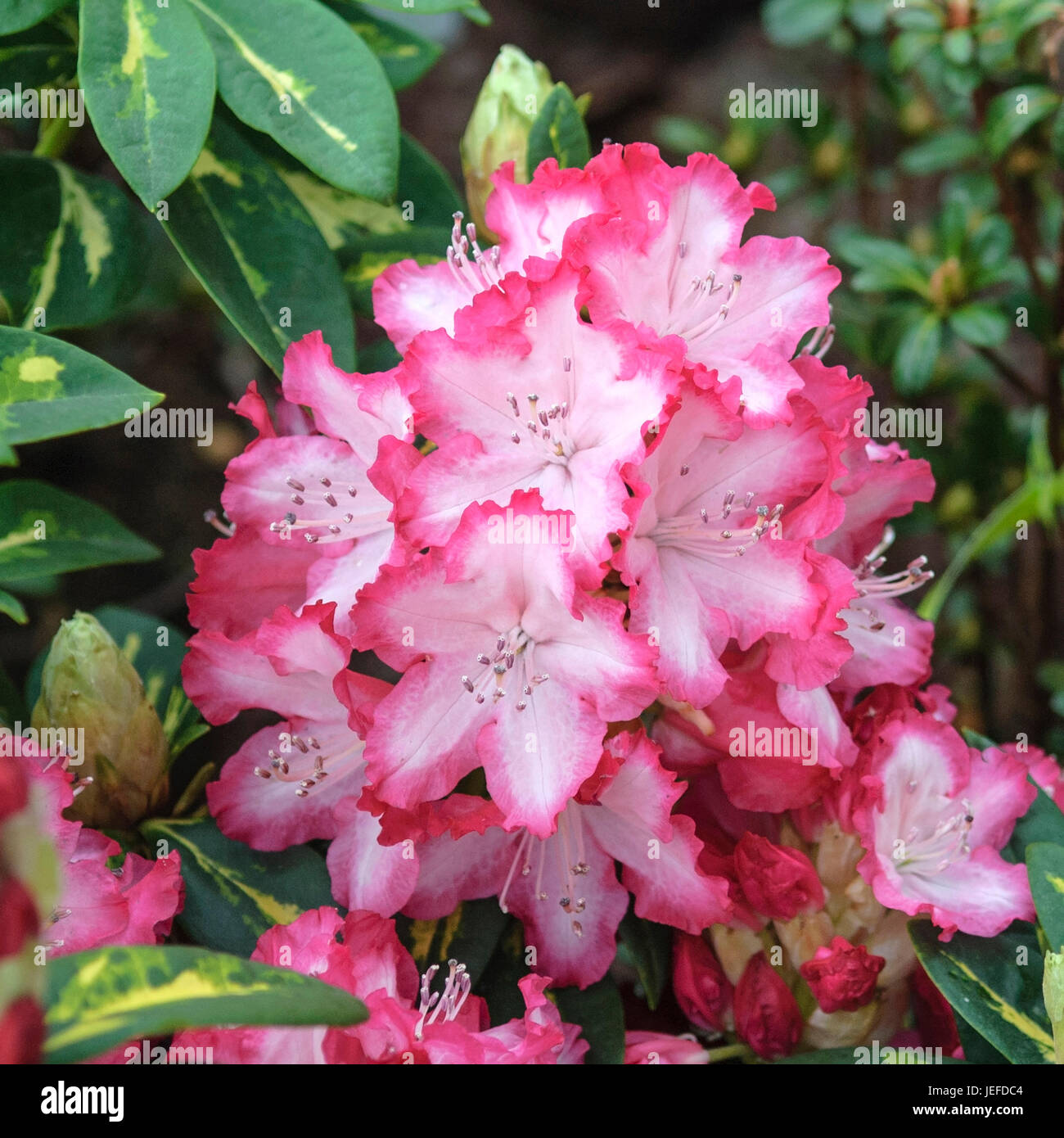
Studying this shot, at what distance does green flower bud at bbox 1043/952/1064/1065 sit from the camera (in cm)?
70

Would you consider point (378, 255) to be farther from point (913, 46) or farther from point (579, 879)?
point (913, 46)

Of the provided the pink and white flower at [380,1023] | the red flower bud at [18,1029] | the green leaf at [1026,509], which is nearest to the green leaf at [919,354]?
the green leaf at [1026,509]

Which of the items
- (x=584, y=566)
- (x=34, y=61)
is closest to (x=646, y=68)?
(x=34, y=61)

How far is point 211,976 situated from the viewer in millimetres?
518

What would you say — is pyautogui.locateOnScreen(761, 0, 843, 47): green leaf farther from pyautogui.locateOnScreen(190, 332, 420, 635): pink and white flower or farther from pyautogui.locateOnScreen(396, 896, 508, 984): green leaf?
pyautogui.locateOnScreen(396, 896, 508, 984): green leaf

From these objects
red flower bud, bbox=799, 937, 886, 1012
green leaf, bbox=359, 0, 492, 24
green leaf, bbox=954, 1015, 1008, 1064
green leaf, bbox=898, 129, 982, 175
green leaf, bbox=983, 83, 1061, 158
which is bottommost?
green leaf, bbox=954, 1015, 1008, 1064

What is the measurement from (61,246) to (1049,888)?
898 millimetres

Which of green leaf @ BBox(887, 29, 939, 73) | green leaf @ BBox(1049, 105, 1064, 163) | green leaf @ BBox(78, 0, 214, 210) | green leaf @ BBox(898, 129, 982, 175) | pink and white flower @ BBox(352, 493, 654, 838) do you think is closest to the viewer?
pink and white flower @ BBox(352, 493, 654, 838)

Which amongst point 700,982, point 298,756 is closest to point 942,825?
point 700,982

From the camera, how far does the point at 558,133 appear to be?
943 mm

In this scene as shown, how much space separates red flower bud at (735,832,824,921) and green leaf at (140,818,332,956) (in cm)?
29

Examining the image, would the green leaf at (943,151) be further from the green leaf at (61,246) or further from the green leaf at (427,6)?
the green leaf at (61,246)

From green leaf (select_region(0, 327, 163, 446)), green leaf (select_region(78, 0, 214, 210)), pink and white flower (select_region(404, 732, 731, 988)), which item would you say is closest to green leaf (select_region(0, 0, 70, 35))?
green leaf (select_region(78, 0, 214, 210))

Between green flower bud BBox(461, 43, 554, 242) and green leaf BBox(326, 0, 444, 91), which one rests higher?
green leaf BBox(326, 0, 444, 91)
